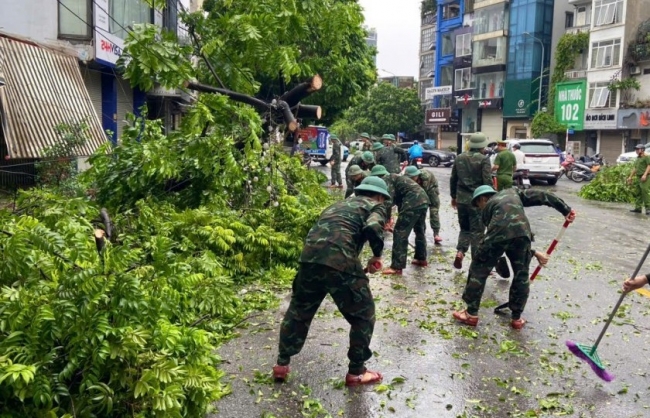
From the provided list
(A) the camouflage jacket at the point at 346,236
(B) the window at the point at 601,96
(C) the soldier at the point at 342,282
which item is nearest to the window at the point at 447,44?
(B) the window at the point at 601,96

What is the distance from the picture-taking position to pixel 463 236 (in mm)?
8539

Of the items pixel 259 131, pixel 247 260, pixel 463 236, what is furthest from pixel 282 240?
pixel 463 236

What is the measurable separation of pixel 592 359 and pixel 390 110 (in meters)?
51.9

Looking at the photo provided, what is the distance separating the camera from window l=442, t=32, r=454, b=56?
5397 cm

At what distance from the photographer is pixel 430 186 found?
10070mm

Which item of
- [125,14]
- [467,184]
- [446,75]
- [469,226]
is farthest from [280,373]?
[446,75]

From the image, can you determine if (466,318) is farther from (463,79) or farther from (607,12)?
(463,79)

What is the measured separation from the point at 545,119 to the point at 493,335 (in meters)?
37.1

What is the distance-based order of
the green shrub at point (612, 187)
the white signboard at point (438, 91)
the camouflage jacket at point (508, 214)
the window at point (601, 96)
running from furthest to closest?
1. the white signboard at point (438, 91)
2. the window at point (601, 96)
3. the green shrub at point (612, 187)
4. the camouflage jacket at point (508, 214)

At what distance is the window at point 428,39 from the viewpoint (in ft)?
203

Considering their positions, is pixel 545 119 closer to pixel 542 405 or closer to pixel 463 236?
pixel 463 236

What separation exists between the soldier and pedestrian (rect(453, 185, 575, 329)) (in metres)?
1.69

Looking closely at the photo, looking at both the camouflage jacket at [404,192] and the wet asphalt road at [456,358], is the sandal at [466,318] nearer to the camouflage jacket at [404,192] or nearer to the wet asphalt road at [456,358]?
the wet asphalt road at [456,358]

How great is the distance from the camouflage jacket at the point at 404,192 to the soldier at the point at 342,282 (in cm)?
359
